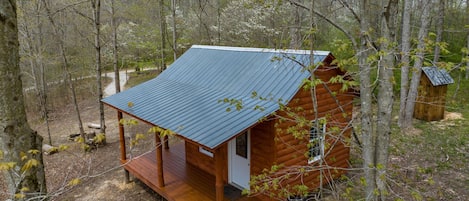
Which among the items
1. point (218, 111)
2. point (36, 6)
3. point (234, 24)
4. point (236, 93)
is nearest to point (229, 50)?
→ point (236, 93)

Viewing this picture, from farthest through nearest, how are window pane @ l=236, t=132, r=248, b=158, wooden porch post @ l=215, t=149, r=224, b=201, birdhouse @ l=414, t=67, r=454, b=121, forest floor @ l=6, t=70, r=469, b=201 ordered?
birdhouse @ l=414, t=67, r=454, b=121 → forest floor @ l=6, t=70, r=469, b=201 → window pane @ l=236, t=132, r=248, b=158 → wooden porch post @ l=215, t=149, r=224, b=201

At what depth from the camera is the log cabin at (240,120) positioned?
559 centimetres

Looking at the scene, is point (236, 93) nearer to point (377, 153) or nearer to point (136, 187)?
point (377, 153)

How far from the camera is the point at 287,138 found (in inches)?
250

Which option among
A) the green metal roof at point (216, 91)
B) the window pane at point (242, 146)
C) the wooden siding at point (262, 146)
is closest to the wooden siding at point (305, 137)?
the wooden siding at point (262, 146)

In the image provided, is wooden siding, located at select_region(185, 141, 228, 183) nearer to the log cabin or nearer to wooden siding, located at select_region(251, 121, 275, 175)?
the log cabin

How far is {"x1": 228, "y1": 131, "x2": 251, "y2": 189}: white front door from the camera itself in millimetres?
6872

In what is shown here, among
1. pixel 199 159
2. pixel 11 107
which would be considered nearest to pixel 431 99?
pixel 199 159

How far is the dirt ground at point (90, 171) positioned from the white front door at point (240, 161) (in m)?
2.15

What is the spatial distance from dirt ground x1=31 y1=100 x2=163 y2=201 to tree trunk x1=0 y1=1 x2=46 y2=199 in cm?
166

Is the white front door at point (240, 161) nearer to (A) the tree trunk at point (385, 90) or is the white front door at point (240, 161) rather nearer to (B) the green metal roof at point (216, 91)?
(B) the green metal roof at point (216, 91)

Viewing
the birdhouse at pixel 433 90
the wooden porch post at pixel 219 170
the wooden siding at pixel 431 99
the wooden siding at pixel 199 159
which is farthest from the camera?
the wooden siding at pixel 431 99

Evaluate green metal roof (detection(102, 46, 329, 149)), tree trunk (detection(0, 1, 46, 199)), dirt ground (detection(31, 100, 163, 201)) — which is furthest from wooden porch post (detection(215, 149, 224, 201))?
tree trunk (detection(0, 1, 46, 199))

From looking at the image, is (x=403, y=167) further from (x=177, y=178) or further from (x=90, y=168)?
(x=90, y=168)
